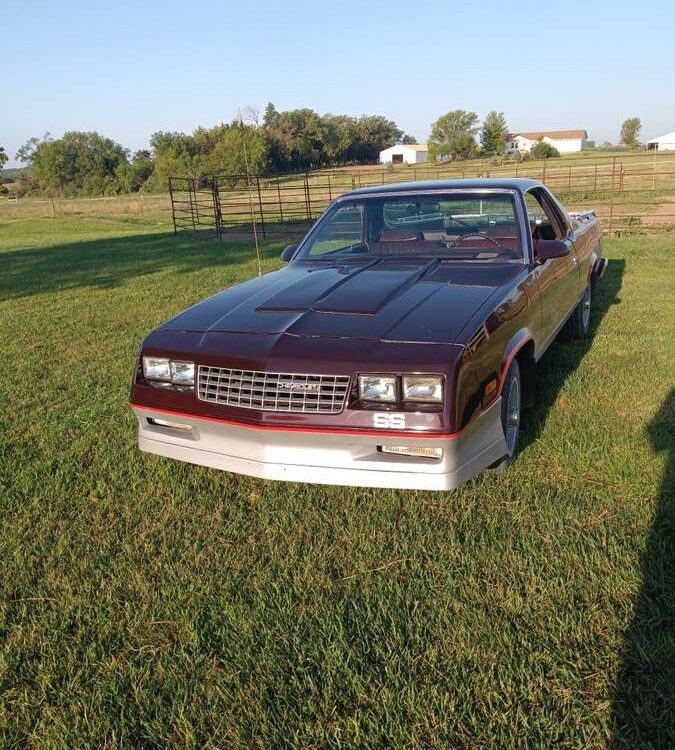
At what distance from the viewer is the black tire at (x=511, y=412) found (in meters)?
3.45

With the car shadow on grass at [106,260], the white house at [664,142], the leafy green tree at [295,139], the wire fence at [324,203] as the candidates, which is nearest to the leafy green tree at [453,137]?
the leafy green tree at [295,139]

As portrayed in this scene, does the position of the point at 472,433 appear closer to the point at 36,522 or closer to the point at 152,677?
the point at 152,677

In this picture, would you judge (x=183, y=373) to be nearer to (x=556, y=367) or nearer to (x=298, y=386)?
(x=298, y=386)

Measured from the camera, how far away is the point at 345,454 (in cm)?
285

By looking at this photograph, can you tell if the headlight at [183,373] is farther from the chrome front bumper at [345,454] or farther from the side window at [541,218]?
the side window at [541,218]

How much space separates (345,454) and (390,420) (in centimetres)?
25

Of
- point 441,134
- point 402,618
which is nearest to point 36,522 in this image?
point 402,618

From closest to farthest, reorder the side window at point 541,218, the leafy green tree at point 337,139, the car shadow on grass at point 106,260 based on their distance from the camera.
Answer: the side window at point 541,218, the car shadow on grass at point 106,260, the leafy green tree at point 337,139

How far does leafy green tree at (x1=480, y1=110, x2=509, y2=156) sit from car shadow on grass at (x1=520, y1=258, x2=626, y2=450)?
75859 mm

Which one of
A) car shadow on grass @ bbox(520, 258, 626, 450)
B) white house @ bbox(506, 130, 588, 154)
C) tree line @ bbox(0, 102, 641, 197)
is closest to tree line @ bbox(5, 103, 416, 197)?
tree line @ bbox(0, 102, 641, 197)

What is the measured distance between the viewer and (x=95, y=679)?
2236 mm

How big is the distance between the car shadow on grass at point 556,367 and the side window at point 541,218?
1003mm

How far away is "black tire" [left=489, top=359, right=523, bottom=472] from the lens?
3.45 metres

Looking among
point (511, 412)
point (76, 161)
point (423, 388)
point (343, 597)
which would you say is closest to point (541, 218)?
point (511, 412)
